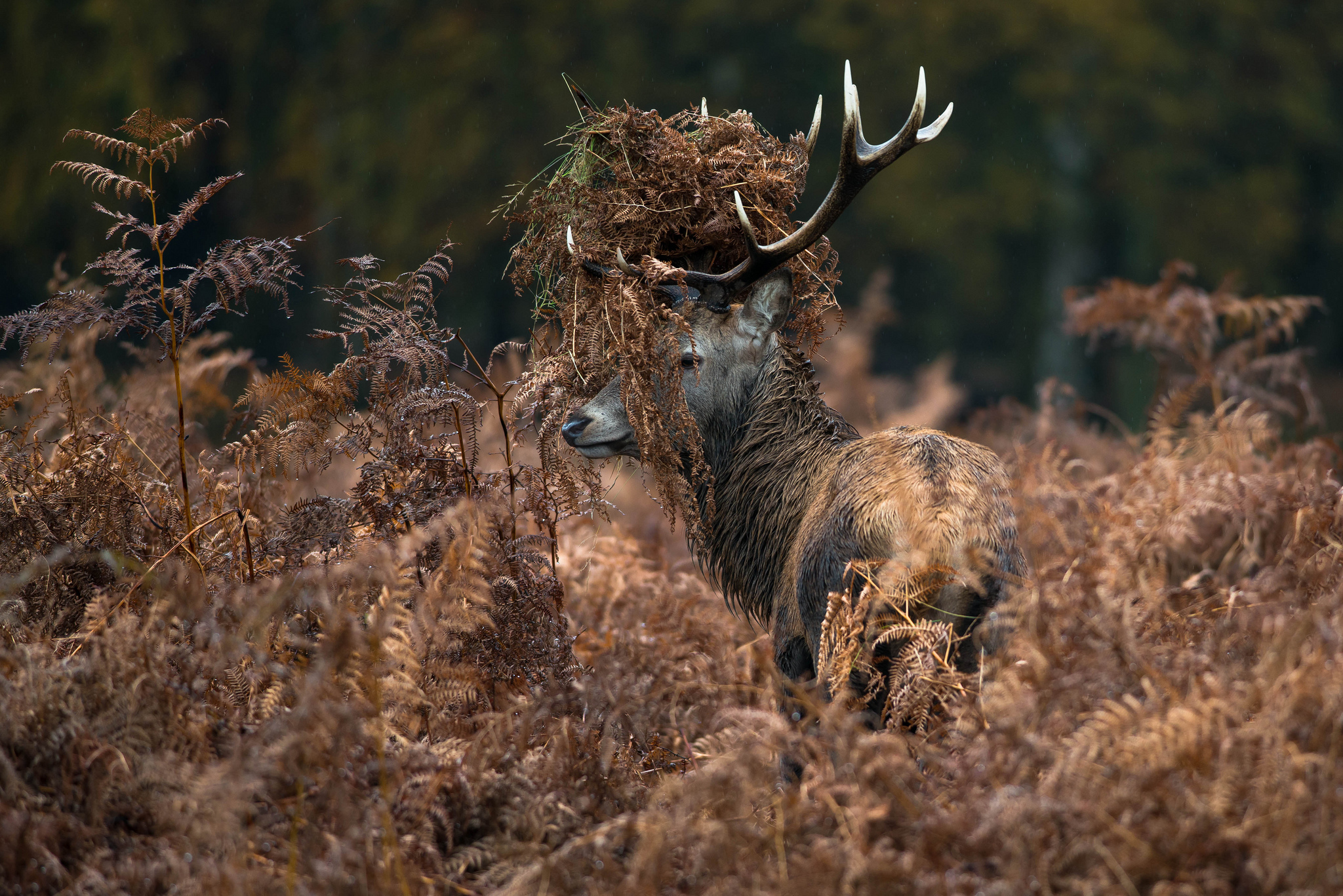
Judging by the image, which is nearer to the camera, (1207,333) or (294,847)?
(294,847)

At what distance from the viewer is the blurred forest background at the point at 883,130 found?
1609 cm

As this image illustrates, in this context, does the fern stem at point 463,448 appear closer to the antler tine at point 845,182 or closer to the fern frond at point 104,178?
the antler tine at point 845,182

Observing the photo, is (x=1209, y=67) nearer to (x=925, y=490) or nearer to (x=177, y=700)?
(x=925, y=490)

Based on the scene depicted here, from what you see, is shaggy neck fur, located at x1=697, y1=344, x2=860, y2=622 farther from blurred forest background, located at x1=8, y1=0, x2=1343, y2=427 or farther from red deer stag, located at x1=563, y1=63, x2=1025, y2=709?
blurred forest background, located at x1=8, y1=0, x2=1343, y2=427

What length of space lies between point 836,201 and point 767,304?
0.51 metres

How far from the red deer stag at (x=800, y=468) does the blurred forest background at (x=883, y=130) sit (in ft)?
39.9

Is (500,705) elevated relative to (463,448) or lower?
lower

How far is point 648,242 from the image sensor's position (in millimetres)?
4238

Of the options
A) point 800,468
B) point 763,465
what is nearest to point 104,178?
point 763,465

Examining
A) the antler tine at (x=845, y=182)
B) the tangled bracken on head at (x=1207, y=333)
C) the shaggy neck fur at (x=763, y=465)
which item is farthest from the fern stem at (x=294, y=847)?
the tangled bracken on head at (x=1207, y=333)

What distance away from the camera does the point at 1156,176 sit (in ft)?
54.2

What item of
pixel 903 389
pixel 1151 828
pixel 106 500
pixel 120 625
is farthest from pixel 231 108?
pixel 1151 828

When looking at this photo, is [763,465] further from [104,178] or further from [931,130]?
[104,178]

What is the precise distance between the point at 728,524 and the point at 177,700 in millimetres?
2152
